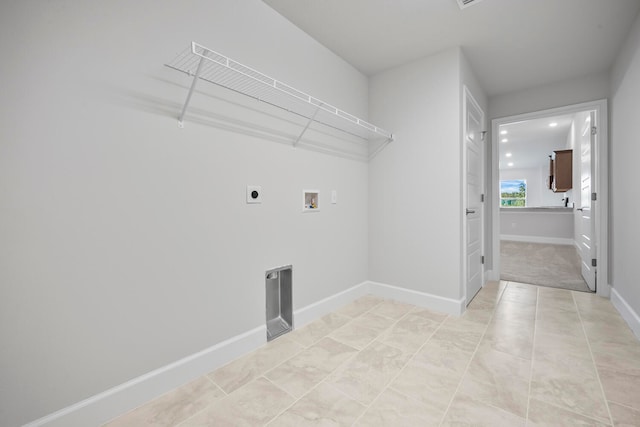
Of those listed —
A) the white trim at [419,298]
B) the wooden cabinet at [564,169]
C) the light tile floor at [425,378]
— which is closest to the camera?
the light tile floor at [425,378]

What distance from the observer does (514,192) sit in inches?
482

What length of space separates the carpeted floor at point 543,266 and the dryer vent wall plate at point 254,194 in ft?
11.5

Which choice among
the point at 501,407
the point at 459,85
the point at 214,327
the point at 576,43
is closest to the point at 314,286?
the point at 214,327

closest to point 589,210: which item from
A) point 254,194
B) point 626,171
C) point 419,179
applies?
point 626,171

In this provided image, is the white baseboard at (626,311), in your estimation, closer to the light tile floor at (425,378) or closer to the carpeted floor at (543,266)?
the light tile floor at (425,378)

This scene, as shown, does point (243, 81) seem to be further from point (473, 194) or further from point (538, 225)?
point (538, 225)

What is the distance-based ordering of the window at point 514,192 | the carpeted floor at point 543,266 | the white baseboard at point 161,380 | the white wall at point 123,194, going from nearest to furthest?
the white wall at point 123,194 → the white baseboard at point 161,380 → the carpeted floor at point 543,266 → the window at point 514,192

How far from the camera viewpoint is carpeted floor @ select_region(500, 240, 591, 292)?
3468mm

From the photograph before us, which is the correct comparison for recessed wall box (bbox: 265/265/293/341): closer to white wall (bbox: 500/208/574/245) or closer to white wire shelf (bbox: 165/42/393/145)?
white wire shelf (bbox: 165/42/393/145)

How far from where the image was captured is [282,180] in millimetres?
2023

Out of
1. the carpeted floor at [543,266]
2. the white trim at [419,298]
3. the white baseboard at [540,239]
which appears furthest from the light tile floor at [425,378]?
the white baseboard at [540,239]

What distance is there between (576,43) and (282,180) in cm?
279

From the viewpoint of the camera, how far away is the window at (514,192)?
1204 centimetres

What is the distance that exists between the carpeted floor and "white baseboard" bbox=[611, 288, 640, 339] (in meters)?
0.52
